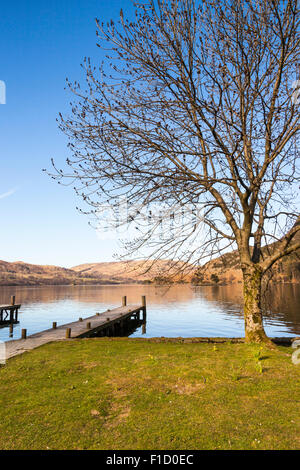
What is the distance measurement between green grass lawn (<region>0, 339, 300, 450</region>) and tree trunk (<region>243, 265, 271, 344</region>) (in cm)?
70

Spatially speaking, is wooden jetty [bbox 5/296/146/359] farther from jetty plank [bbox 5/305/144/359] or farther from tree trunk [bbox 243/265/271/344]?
tree trunk [bbox 243/265/271/344]

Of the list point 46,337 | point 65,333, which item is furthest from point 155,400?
point 65,333

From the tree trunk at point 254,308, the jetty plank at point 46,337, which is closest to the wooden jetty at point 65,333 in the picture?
the jetty plank at point 46,337

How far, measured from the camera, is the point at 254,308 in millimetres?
10758

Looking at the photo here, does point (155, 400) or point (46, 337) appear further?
point (46, 337)

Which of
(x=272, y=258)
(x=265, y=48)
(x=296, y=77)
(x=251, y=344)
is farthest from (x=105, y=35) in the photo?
(x=251, y=344)

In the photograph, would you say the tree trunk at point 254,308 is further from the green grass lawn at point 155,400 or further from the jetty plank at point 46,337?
the jetty plank at point 46,337

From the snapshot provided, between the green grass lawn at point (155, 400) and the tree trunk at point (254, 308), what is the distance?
0.70 metres

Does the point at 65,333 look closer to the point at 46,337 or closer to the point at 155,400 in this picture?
the point at 46,337

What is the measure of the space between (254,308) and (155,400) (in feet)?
18.9

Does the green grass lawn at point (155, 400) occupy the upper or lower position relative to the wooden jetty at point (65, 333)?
upper

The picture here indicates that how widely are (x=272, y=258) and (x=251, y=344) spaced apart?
10.7 feet

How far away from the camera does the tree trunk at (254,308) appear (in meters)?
10.8

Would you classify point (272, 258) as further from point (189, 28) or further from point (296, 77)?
point (189, 28)
